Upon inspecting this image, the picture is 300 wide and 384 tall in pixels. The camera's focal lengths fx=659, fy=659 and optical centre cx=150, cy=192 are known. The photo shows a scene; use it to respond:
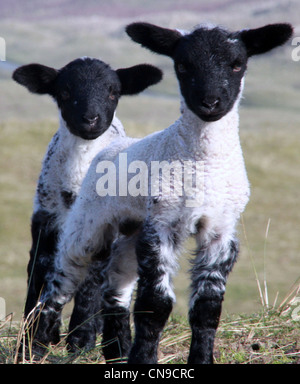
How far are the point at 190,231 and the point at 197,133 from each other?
769mm

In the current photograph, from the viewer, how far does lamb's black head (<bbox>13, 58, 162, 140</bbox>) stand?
661 cm

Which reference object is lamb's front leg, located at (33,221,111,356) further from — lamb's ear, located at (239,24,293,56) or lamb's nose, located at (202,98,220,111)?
lamb's ear, located at (239,24,293,56)

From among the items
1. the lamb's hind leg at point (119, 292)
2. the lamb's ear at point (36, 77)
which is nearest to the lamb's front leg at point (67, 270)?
the lamb's hind leg at point (119, 292)

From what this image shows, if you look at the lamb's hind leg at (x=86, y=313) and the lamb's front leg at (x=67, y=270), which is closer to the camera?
the lamb's front leg at (x=67, y=270)

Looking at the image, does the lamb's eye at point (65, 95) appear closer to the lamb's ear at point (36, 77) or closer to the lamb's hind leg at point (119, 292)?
the lamb's ear at point (36, 77)

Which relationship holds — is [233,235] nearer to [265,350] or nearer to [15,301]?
[265,350]

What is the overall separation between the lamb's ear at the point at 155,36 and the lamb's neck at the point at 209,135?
0.49m

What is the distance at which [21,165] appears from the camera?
26938 mm

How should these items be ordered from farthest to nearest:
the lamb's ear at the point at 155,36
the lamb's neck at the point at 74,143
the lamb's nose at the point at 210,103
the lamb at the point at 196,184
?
1. the lamb's neck at the point at 74,143
2. the lamb's ear at the point at 155,36
3. the lamb at the point at 196,184
4. the lamb's nose at the point at 210,103

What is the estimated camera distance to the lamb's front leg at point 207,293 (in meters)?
4.93

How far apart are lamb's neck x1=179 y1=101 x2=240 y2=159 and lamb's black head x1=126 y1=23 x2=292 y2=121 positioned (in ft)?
0.47

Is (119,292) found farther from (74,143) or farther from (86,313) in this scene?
(74,143)

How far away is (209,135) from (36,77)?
2.94 metres

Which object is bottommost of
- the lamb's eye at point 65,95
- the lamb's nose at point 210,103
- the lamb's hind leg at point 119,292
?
the lamb's hind leg at point 119,292
